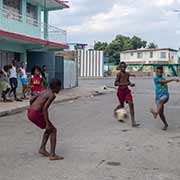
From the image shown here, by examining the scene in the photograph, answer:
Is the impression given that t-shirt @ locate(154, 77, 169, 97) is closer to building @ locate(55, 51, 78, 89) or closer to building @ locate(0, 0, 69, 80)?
building @ locate(0, 0, 69, 80)

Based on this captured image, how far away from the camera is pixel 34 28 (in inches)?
952

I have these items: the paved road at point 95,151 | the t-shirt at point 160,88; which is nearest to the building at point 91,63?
the paved road at point 95,151

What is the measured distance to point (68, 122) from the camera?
11.7m

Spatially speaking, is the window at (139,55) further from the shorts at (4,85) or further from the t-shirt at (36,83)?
the t-shirt at (36,83)

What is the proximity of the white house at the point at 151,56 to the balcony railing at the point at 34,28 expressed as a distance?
6131 cm

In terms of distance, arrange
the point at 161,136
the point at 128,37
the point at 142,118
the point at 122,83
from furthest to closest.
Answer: the point at 128,37 < the point at 142,118 < the point at 122,83 < the point at 161,136

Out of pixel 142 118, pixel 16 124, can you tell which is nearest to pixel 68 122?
pixel 16 124

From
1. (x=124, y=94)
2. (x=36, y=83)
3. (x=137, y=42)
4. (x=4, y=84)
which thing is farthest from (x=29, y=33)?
(x=137, y=42)

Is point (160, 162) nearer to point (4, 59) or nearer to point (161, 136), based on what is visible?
point (161, 136)

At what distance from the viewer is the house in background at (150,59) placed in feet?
261

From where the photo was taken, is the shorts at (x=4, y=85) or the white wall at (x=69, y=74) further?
the white wall at (x=69, y=74)

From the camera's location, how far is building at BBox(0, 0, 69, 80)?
68.5 feet

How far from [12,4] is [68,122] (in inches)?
528

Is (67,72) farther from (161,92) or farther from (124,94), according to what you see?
(161,92)
